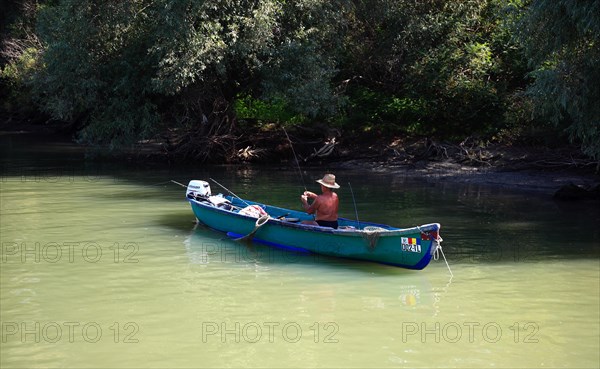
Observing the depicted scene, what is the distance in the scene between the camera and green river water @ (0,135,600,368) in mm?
9156

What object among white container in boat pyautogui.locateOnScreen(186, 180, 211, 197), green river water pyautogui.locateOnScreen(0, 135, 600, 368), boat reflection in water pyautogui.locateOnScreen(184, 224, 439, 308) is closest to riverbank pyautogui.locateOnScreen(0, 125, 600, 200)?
green river water pyautogui.locateOnScreen(0, 135, 600, 368)

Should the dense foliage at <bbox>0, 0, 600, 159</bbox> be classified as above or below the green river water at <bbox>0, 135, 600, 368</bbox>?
above

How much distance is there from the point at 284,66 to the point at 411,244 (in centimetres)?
1362

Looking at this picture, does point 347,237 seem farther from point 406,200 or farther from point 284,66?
point 284,66

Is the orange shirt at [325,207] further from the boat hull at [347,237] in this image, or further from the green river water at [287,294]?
the green river water at [287,294]

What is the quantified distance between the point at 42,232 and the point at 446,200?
31.9 feet

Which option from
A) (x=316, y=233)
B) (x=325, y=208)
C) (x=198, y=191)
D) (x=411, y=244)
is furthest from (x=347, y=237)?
(x=198, y=191)

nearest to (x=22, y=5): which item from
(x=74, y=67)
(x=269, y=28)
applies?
(x=74, y=67)

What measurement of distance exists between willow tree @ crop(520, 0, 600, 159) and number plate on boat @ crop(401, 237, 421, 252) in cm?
587

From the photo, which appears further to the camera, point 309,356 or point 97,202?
point 97,202

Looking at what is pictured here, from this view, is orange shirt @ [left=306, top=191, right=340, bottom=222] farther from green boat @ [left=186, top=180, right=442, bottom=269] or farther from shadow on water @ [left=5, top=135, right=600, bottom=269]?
shadow on water @ [left=5, top=135, right=600, bottom=269]

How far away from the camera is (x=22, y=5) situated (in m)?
38.7

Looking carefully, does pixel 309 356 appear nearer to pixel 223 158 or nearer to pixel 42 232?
pixel 42 232

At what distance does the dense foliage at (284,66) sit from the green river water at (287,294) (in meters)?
6.13
